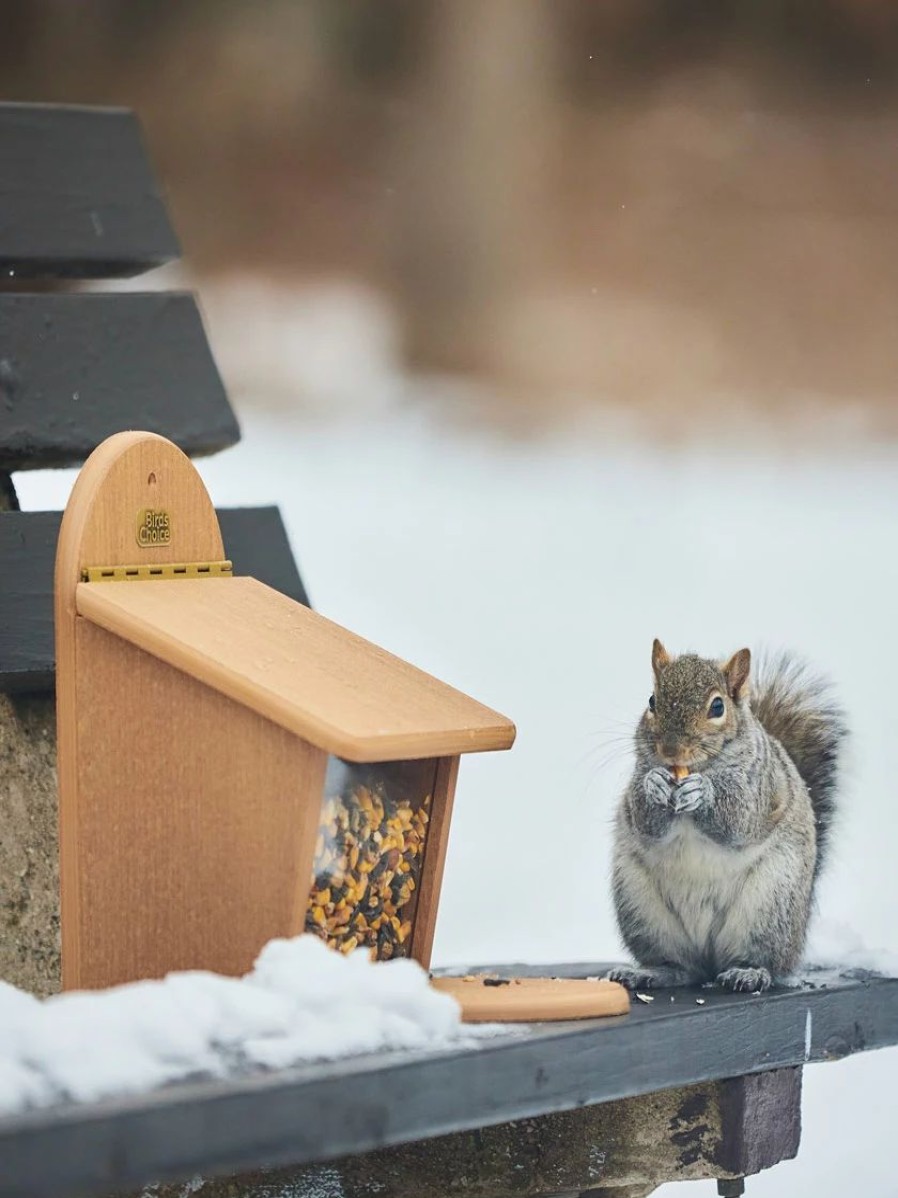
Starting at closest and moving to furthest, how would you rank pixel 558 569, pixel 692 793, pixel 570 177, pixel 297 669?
pixel 297 669 < pixel 692 793 < pixel 570 177 < pixel 558 569

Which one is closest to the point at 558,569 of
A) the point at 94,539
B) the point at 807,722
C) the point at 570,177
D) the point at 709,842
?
the point at 570,177

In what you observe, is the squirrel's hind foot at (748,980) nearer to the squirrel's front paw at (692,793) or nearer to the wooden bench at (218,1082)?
the wooden bench at (218,1082)

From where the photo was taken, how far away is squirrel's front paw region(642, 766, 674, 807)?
1.35 m

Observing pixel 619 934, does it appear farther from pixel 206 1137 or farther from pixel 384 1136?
pixel 206 1137

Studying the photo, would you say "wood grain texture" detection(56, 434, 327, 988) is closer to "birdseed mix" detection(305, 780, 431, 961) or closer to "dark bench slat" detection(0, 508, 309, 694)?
"birdseed mix" detection(305, 780, 431, 961)

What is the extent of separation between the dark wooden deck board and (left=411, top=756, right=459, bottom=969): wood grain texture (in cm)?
12

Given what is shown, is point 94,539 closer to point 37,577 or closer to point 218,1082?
point 37,577

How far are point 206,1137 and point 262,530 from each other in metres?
0.88

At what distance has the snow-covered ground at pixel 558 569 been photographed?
8.55ft

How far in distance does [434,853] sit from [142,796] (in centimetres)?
23

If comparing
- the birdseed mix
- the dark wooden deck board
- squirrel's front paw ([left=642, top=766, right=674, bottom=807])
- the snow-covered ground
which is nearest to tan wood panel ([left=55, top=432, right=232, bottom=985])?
the birdseed mix

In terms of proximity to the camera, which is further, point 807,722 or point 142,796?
Answer: point 807,722

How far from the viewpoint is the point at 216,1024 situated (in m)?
1.05

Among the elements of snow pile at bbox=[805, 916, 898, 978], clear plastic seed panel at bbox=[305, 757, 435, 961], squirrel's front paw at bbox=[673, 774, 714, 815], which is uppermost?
squirrel's front paw at bbox=[673, 774, 714, 815]
